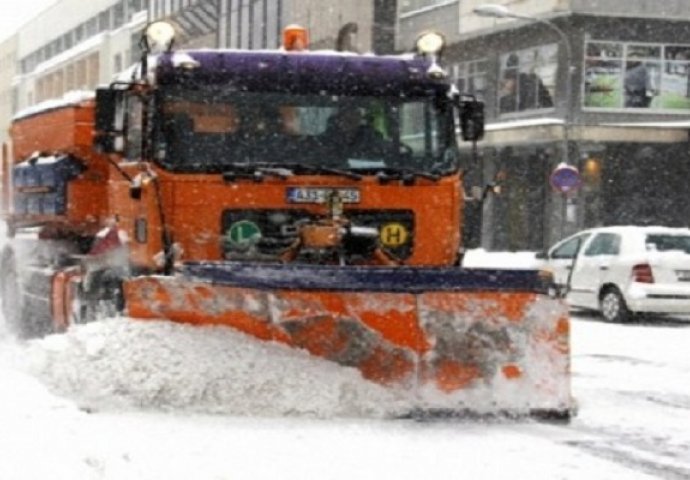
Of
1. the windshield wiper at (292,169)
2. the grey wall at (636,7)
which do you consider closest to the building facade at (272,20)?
the grey wall at (636,7)

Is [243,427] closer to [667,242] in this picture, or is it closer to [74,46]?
[667,242]

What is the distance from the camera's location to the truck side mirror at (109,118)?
10705 millimetres

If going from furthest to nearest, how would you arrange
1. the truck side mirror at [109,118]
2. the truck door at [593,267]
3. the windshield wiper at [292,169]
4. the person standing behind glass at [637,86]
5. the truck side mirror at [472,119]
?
the person standing behind glass at [637,86], the truck door at [593,267], the truck side mirror at [472,119], the truck side mirror at [109,118], the windshield wiper at [292,169]

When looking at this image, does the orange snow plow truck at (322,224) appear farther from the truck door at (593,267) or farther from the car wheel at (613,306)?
the truck door at (593,267)

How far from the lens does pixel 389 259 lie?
35.2 feet

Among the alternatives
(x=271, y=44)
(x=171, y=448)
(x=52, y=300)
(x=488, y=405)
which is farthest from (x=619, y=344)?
(x=271, y=44)

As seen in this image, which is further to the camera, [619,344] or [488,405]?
[619,344]

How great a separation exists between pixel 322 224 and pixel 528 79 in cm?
3010

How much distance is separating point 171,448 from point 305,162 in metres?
3.25

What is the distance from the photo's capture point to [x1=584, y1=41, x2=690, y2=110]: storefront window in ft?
125

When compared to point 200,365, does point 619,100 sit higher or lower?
higher

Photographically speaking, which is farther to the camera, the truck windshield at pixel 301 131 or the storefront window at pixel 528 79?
the storefront window at pixel 528 79

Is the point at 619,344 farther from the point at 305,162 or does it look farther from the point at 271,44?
the point at 271,44

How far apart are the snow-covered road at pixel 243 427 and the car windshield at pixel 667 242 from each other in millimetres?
9635
